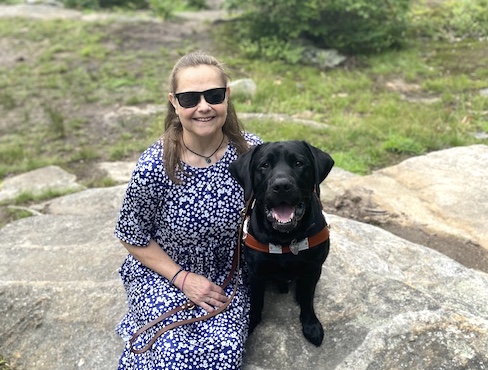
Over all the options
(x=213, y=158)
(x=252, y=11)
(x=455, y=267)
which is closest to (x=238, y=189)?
(x=213, y=158)

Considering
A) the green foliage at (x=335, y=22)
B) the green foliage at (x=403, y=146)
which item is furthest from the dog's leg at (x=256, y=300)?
the green foliage at (x=335, y=22)

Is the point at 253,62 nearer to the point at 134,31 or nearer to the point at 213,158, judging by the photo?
the point at 134,31

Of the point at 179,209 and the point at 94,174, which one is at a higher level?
the point at 179,209

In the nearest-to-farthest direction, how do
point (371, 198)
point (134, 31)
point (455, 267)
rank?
point (455, 267), point (371, 198), point (134, 31)

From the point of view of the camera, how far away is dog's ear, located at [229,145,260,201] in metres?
2.51

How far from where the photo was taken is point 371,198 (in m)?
4.73

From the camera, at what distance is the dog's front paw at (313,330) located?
2.65 m

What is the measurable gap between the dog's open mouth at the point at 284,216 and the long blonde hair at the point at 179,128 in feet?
1.77

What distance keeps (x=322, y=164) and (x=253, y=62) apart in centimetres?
770

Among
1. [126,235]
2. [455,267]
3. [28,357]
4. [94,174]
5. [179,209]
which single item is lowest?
[94,174]

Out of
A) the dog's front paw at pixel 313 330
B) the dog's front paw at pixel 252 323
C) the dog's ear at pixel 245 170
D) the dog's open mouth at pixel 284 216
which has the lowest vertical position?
the dog's front paw at pixel 252 323

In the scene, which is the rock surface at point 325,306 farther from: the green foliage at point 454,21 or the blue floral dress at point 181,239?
the green foliage at point 454,21

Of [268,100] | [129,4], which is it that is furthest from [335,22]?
[129,4]

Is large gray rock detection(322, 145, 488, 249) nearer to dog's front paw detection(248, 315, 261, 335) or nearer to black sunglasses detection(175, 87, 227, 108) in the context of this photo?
dog's front paw detection(248, 315, 261, 335)
